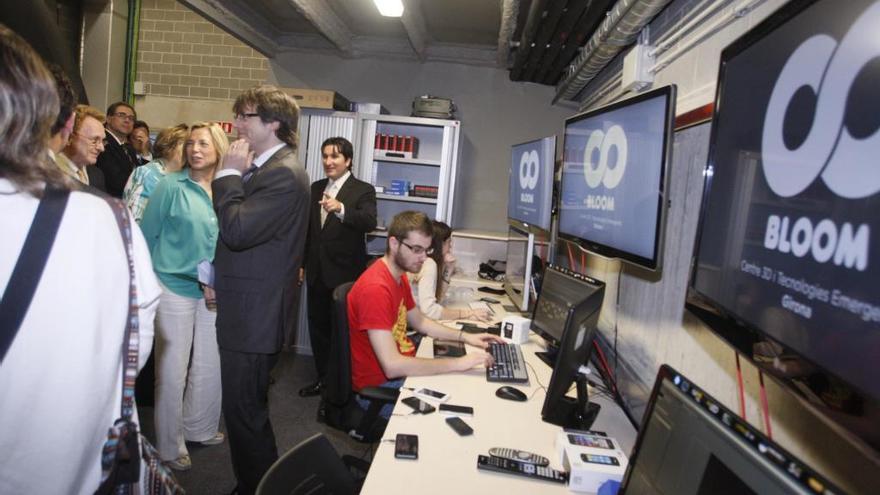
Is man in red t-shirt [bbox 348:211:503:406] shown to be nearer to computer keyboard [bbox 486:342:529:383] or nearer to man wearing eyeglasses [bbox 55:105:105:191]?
computer keyboard [bbox 486:342:529:383]

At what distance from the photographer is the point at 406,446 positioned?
1.39 metres

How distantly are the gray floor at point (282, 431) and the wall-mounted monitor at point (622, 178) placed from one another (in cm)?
145

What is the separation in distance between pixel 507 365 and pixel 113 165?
3.25 metres

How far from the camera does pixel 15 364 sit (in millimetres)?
954

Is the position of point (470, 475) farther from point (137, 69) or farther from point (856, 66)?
point (137, 69)

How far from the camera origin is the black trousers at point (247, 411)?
1965mm

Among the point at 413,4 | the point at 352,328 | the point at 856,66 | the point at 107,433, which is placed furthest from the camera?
the point at 413,4

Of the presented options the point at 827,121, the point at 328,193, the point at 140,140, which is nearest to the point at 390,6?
the point at 328,193

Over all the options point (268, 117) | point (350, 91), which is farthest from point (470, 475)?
point (350, 91)

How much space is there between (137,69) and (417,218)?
5.81 metres

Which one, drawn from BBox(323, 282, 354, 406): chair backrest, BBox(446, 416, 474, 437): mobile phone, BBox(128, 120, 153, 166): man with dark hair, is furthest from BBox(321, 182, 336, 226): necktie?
BBox(446, 416, 474, 437): mobile phone

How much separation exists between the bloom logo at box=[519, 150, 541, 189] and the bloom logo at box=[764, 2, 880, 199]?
210 cm

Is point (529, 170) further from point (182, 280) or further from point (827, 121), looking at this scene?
point (827, 121)

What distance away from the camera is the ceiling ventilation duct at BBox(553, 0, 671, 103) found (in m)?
2.27
